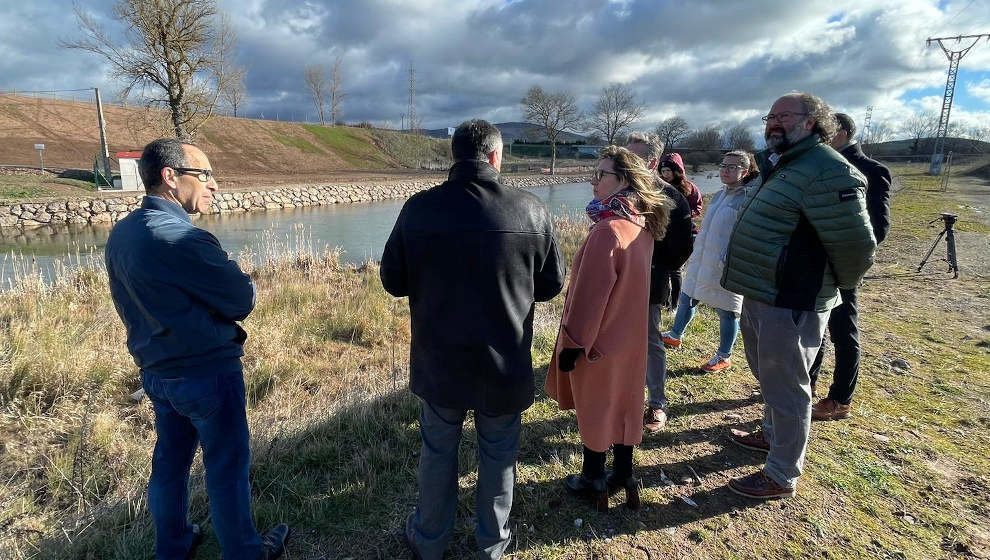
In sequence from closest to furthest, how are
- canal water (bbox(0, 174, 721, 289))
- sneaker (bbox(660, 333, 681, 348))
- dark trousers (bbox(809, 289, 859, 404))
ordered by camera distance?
dark trousers (bbox(809, 289, 859, 404))
sneaker (bbox(660, 333, 681, 348))
canal water (bbox(0, 174, 721, 289))

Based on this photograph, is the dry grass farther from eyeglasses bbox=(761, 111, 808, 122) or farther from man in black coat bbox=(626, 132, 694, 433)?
eyeglasses bbox=(761, 111, 808, 122)

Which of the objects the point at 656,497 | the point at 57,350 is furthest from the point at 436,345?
the point at 57,350

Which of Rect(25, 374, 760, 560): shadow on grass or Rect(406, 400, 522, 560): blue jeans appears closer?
Rect(406, 400, 522, 560): blue jeans

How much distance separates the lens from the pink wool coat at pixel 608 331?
2172 mm

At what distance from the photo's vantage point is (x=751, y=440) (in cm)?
305

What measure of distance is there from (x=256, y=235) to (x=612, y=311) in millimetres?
14636

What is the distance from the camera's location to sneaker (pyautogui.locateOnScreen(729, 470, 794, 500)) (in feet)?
8.41

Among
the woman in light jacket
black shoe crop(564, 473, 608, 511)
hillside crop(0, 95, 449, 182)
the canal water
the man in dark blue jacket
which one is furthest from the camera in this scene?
hillside crop(0, 95, 449, 182)

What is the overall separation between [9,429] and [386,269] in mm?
3562

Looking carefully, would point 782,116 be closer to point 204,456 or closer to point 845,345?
point 845,345

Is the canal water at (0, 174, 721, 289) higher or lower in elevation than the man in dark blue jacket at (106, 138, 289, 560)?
lower

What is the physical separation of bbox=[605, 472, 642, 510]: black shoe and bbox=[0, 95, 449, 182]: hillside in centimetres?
2274

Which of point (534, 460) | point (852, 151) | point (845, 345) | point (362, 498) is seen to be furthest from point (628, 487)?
point (852, 151)

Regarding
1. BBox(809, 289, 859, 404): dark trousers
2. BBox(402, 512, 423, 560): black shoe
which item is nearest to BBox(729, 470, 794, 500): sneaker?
BBox(809, 289, 859, 404): dark trousers
